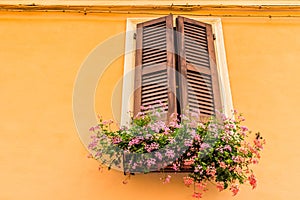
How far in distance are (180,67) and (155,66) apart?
0.70 ft

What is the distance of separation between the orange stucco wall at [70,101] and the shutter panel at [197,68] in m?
0.25

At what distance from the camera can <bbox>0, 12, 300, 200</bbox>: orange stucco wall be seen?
301 cm

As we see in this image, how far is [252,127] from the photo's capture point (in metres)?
3.40

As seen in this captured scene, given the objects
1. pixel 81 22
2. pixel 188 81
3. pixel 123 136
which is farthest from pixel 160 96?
pixel 81 22

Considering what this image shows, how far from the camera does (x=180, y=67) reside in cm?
351

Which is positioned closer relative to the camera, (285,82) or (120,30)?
(285,82)

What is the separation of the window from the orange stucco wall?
0.18 m

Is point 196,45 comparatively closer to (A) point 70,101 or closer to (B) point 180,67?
(B) point 180,67

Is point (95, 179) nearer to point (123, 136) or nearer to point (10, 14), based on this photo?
point (123, 136)

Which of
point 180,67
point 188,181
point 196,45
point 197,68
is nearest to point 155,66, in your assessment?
point 180,67

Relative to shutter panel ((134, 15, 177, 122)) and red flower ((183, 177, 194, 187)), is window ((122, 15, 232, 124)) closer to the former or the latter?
shutter panel ((134, 15, 177, 122))

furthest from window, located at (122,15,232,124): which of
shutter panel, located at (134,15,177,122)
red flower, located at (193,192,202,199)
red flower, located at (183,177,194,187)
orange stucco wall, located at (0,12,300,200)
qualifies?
red flower, located at (193,192,202,199)

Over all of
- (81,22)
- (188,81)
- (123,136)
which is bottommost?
(123,136)

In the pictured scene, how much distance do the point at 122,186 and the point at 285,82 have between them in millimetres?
1768
